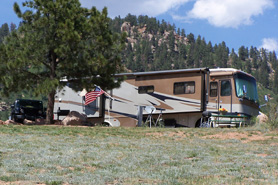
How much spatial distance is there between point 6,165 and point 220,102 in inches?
602

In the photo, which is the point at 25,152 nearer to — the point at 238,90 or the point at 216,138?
the point at 216,138

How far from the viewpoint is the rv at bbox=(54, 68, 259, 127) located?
22125mm

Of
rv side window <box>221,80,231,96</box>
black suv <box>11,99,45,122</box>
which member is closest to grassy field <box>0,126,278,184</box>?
rv side window <box>221,80,231,96</box>

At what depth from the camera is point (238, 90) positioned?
2222 cm

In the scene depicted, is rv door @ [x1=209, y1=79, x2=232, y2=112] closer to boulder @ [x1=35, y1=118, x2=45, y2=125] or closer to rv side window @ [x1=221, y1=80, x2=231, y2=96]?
rv side window @ [x1=221, y1=80, x2=231, y2=96]

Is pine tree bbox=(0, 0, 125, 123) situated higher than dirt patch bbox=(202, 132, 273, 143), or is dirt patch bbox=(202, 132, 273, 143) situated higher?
pine tree bbox=(0, 0, 125, 123)

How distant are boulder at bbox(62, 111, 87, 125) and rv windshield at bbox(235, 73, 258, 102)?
Result: 8.94 meters

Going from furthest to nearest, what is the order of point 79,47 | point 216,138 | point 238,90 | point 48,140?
point 79,47, point 238,90, point 216,138, point 48,140

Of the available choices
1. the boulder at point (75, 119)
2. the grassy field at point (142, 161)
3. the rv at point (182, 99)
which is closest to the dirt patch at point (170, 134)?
the grassy field at point (142, 161)

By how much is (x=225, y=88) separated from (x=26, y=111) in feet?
42.6

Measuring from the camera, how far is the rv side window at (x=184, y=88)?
75.7ft

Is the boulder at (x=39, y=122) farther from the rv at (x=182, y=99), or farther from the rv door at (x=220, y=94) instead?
the rv door at (x=220, y=94)

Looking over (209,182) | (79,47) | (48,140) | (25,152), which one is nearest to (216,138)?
(48,140)

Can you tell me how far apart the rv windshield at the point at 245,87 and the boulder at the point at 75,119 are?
8942 millimetres
